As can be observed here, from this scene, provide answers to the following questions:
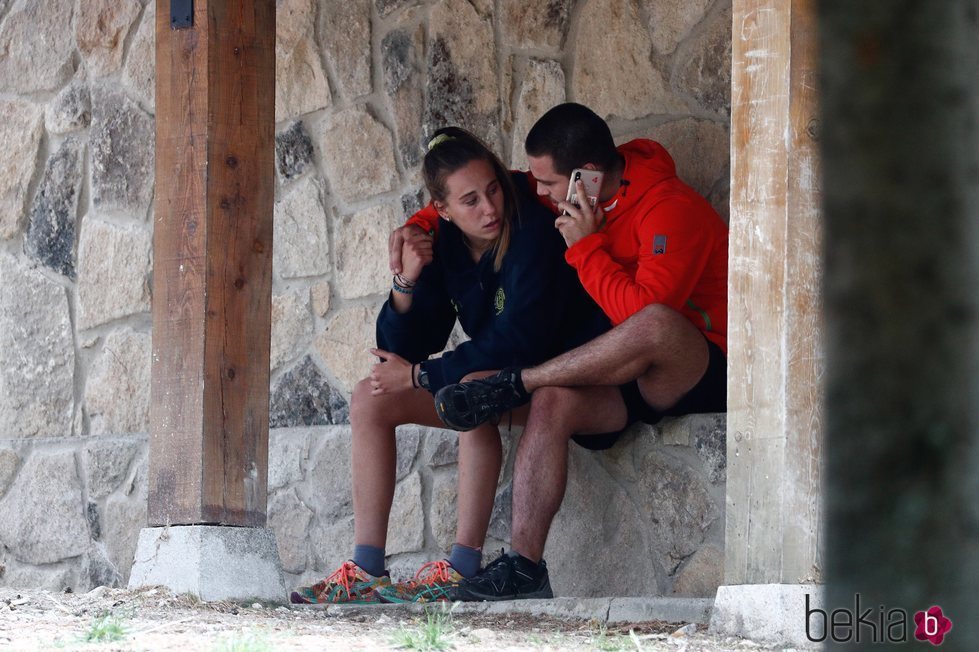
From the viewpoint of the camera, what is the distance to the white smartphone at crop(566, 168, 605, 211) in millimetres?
3490

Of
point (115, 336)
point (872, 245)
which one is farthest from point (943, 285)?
point (115, 336)

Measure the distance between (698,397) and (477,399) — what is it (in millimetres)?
594

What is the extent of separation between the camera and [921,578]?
0.65 meters

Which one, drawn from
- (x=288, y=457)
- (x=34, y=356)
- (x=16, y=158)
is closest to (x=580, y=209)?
(x=288, y=457)

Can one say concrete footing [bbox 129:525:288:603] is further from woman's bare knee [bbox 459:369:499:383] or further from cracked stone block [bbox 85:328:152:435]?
cracked stone block [bbox 85:328:152:435]

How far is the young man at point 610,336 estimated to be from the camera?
10.6 feet

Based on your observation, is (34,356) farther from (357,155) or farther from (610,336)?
(610,336)

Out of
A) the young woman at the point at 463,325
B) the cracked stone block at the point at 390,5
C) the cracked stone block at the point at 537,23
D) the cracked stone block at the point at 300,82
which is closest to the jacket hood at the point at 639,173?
the young woman at the point at 463,325

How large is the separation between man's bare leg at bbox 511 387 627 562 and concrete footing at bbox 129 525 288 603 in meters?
0.63

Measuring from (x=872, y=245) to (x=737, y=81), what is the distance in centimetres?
192

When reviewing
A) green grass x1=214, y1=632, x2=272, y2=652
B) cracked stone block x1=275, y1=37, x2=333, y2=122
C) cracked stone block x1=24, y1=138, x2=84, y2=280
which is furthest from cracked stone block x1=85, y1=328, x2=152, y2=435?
green grass x1=214, y1=632, x2=272, y2=652

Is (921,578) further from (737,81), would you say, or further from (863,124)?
(737,81)

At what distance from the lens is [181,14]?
3.14 meters

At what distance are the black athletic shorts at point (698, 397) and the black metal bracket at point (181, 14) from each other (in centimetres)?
143
